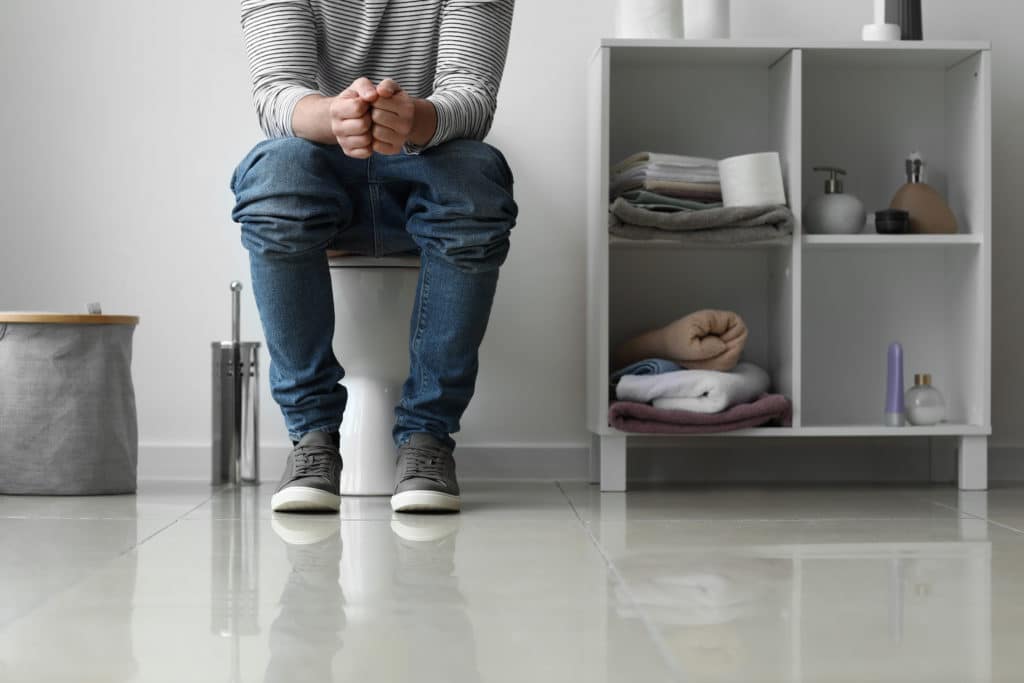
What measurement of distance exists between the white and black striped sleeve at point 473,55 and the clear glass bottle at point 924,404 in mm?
993

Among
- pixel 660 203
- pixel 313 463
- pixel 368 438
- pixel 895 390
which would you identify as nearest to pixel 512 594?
pixel 313 463

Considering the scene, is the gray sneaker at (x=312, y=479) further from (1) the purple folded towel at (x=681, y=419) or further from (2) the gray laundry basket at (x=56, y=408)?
(1) the purple folded towel at (x=681, y=419)

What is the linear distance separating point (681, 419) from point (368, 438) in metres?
0.56

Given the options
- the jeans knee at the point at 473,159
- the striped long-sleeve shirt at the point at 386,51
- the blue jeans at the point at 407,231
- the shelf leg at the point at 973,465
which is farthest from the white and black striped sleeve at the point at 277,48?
the shelf leg at the point at 973,465

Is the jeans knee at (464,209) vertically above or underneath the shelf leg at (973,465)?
above

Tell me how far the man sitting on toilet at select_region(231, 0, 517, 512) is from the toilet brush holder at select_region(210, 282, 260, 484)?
37 centimetres

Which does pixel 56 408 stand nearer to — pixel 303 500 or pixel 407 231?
pixel 303 500

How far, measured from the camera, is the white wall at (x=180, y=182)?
2.35 metres

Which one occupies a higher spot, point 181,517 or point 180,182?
point 180,182

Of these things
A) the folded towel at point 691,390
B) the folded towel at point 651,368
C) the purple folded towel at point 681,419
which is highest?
the folded towel at point 651,368

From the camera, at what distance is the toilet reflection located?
818 millimetres

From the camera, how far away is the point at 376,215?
1.84 m

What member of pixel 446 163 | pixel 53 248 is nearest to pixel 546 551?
pixel 446 163

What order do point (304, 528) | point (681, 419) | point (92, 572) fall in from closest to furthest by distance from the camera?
point (92, 572) → point (304, 528) → point (681, 419)
